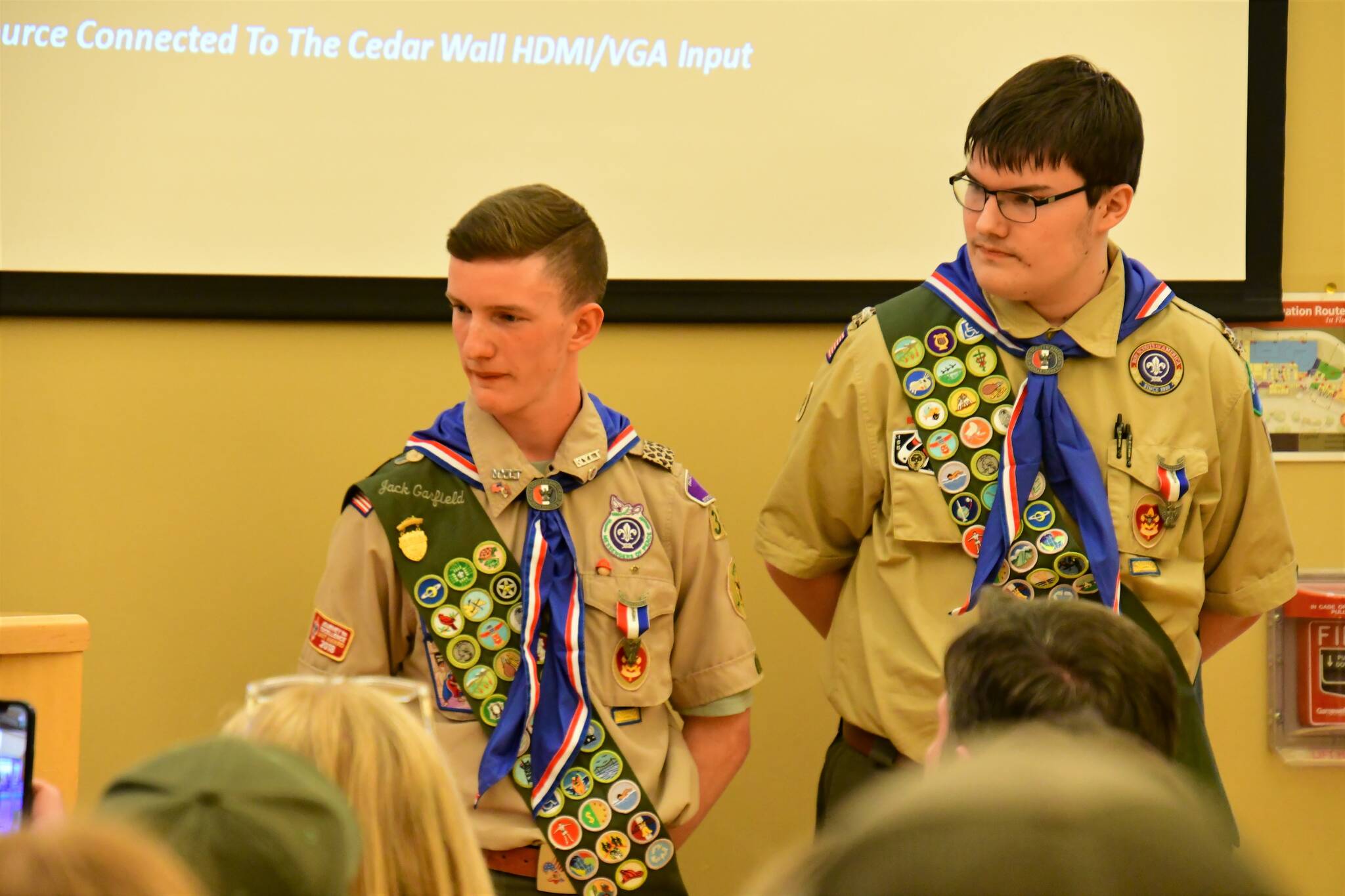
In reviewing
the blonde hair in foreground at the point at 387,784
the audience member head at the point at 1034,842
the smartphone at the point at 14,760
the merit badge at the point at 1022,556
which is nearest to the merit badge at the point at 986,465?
the merit badge at the point at 1022,556

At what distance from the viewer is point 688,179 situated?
107 inches

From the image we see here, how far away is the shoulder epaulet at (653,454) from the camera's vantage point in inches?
86.7

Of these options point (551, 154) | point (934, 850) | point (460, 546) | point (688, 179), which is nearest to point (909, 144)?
point (688, 179)

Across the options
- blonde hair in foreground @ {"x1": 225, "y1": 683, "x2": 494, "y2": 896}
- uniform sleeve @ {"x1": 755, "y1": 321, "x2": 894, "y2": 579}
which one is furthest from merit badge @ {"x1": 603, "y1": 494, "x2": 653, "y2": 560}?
blonde hair in foreground @ {"x1": 225, "y1": 683, "x2": 494, "y2": 896}

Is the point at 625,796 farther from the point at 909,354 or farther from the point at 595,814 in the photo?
the point at 909,354

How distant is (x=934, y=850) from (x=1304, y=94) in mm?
2660

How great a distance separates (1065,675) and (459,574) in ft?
3.14

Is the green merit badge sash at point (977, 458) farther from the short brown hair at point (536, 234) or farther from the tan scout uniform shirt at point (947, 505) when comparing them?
the short brown hair at point (536, 234)

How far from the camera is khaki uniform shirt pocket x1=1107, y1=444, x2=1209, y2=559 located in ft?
6.89

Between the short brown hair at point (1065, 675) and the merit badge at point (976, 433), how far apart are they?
0.71 meters

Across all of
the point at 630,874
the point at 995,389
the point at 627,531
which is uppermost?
the point at 995,389

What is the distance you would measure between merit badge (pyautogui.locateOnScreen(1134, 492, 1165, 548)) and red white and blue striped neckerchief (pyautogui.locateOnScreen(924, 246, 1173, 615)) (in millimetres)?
56

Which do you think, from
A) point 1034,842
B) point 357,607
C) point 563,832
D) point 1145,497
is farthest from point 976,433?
point 1034,842

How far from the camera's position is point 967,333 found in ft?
7.16
